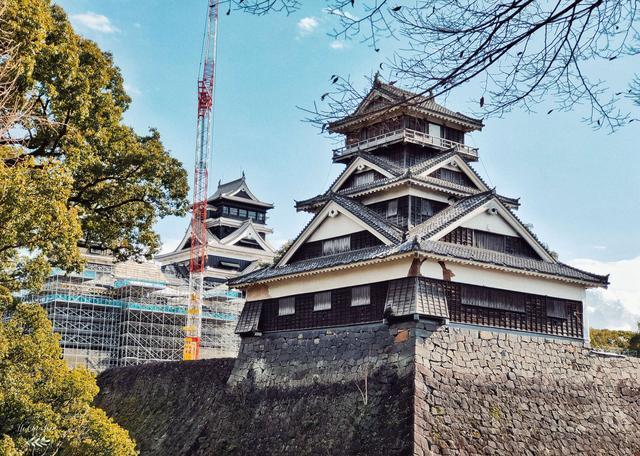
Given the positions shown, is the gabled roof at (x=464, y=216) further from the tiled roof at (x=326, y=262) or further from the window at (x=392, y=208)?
the window at (x=392, y=208)

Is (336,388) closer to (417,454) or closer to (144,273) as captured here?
(417,454)

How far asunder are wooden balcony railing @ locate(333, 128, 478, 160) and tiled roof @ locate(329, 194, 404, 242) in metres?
2.45

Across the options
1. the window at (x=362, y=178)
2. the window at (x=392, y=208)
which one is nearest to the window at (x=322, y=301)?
the window at (x=392, y=208)

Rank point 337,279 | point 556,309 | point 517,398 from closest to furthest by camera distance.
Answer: point 517,398
point 337,279
point 556,309

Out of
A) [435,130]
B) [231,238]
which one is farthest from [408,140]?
[231,238]

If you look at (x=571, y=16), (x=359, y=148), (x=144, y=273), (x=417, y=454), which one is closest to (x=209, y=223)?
(x=144, y=273)

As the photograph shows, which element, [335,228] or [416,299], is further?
[335,228]

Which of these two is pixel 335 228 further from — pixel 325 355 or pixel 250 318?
pixel 250 318

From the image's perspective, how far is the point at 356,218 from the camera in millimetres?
24078

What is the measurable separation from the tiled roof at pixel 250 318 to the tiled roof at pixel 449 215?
21.7ft

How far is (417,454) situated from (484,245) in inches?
317

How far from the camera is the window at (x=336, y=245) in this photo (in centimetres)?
2452

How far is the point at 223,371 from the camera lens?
26844 millimetres

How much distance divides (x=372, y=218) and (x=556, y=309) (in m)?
6.45
